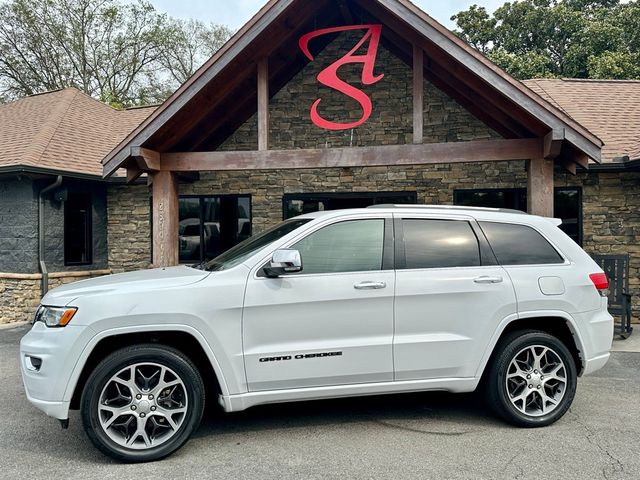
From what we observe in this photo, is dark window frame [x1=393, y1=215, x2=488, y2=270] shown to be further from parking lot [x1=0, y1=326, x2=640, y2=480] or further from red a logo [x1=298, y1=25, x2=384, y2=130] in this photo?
red a logo [x1=298, y1=25, x2=384, y2=130]

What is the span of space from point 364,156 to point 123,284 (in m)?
4.25

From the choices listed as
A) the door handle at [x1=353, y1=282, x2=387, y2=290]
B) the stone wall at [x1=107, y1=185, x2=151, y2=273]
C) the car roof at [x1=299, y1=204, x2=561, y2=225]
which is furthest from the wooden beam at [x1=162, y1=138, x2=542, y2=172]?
the stone wall at [x1=107, y1=185, x2=151, y2=273]

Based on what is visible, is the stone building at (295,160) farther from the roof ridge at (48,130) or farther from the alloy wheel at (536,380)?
the alloy wheel at (536,380)

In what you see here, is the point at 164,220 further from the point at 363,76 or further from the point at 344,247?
the point at 344,247

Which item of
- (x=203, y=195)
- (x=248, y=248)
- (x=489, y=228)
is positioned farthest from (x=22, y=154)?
(x=489, y=228)

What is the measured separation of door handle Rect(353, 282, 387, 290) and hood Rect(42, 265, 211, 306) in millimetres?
1178

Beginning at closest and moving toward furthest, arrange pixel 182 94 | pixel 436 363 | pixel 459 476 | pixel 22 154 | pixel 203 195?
pixel 459 476 < pixel 436 363 < pixel 182 94 < pixel 22 154 < pixel 203 195

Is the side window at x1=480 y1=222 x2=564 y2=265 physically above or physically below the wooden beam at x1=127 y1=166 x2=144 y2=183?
below

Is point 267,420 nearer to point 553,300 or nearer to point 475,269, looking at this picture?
point 475,269

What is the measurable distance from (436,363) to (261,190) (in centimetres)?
720

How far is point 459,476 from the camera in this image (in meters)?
3.27

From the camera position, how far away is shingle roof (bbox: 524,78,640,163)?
9.30m

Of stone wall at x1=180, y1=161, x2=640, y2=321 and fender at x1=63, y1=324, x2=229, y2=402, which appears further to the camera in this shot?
stone wall at x1=180, y1=161, x2=640, y2=321

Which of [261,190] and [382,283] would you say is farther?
[261,190]
